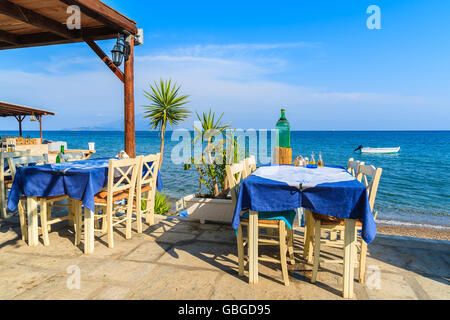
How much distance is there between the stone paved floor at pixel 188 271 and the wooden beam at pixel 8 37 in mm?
3356

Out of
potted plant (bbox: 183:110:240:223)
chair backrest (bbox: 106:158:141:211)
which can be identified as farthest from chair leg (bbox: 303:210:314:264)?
chair backrest (bbox: 106:158:141:211)

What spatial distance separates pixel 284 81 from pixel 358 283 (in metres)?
13.5

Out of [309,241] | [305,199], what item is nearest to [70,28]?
[305,199]

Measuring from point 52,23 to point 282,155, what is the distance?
3916mm

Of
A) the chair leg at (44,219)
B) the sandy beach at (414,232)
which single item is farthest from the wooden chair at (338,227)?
the sandy beach at (414,232)

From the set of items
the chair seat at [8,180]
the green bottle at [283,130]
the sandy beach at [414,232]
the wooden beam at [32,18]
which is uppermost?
the wooden beam at [32,18]

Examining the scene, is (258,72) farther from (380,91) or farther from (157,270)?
(380,91)

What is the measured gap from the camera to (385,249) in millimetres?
2719

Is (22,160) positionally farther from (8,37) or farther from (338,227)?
(338,227)

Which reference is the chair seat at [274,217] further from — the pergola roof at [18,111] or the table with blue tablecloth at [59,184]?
the pergola roof at [18,111]

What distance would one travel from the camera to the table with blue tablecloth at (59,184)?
2.58 meters

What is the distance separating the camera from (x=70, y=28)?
4.07 metres
